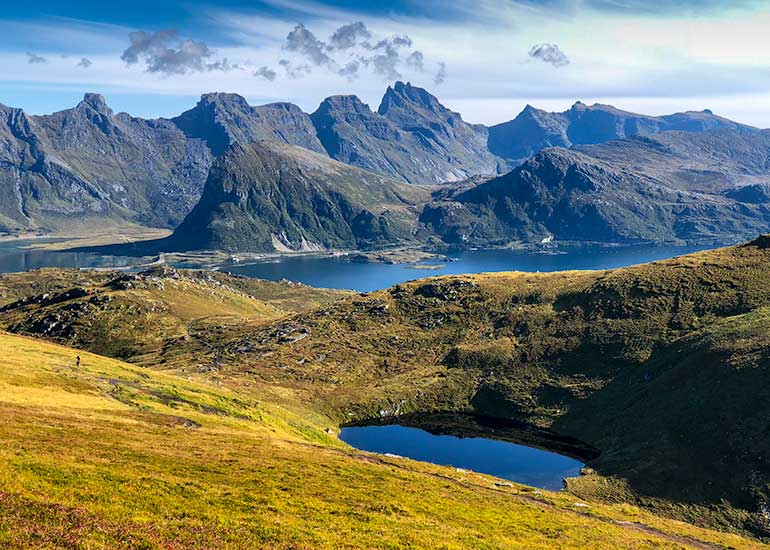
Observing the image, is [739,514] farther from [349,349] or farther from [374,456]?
[349,349]

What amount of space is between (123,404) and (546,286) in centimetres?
13608

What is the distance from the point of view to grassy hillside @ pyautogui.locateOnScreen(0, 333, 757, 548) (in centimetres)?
3459

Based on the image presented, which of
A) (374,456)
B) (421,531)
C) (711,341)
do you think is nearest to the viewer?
(421,531)

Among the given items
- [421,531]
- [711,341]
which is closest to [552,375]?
[711,341]

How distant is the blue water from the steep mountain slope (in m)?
6.32

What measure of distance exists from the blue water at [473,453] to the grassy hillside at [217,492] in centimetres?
2835

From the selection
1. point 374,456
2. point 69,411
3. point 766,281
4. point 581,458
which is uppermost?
point 766,281

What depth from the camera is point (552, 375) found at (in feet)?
492

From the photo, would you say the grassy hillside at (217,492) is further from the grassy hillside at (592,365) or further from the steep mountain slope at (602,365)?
the steep mountain slope at (602,365)

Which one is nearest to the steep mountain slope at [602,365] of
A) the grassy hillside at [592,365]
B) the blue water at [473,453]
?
the grassy hillside at [592,365]

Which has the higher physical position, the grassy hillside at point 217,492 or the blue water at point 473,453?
the grassy hillside at point 217,492

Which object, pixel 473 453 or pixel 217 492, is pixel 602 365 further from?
pixel 217 492

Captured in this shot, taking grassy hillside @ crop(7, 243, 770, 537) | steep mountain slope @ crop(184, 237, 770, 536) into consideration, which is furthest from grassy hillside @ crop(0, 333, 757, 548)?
steep mountain slope @ crop(184, 237, 770, 536)

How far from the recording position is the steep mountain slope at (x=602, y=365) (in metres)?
99.7
